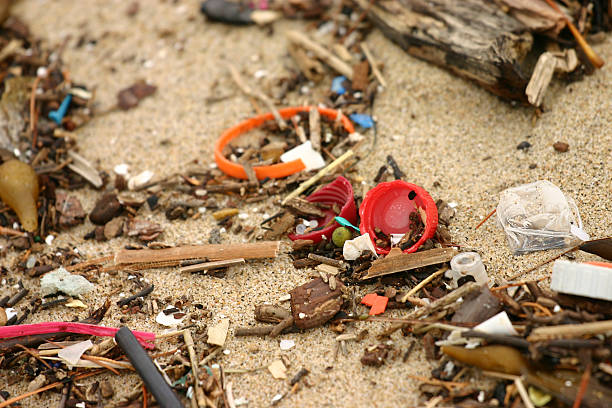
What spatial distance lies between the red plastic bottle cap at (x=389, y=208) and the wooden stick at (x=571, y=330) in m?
0.97

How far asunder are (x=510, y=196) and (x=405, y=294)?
874 mm

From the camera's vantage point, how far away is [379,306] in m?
2.87

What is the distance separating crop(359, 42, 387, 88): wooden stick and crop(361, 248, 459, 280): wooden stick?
1744mm

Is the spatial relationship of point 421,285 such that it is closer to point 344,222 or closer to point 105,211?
point 344,222

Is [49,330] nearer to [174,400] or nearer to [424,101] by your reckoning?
[174,400]

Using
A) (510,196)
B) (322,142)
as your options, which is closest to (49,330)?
(322,142)

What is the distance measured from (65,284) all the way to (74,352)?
535 mm

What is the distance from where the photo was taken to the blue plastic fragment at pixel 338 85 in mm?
4254

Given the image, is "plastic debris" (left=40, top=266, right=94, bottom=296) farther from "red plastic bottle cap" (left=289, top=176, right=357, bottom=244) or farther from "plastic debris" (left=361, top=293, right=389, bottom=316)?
"plastic debris" (left=361, top=293, right=389, bottom=316)

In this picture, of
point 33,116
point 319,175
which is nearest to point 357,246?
point 319,175

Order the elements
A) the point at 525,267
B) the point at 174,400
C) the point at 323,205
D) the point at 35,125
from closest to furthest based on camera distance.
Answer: the point at 174,400 < the point at 525,267 < the point at 323,205 < the point at 35,125

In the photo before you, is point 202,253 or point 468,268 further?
point 202,253

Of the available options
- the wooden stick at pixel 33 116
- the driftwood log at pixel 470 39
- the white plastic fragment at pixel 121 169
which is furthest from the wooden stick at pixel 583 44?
the wooden stick at pixel 33 116

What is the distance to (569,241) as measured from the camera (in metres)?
2.89
